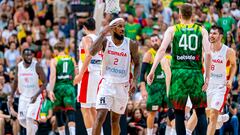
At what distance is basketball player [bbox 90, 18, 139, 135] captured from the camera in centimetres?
1586

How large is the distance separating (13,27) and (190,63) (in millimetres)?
15367

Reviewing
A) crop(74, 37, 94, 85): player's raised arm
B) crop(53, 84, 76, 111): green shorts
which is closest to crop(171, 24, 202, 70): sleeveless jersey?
crop(74, 37, 94, 85): player's raised arm

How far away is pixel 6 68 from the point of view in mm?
26703

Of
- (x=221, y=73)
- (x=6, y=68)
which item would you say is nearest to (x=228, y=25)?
(x=6, y=68)

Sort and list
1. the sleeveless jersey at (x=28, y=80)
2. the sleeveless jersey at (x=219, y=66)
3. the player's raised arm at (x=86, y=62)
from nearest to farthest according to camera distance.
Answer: the player's raised arm at (x=86, y=62), the sleeveless jersey at (x=219, y=66), the sleeveless jersey at (x=28, y=80)

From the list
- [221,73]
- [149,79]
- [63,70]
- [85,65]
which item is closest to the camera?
[149,79]

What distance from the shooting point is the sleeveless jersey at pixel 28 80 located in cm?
2047

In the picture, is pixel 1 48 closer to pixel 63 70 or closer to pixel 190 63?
pixel 63 70

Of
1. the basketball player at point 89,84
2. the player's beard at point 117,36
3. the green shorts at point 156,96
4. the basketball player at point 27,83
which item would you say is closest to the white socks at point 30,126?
the basketball player at point 27,83

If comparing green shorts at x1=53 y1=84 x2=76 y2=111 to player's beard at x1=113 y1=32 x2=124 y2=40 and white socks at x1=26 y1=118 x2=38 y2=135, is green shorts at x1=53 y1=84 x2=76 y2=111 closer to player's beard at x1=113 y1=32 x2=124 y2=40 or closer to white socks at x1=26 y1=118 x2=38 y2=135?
white socks at x1=26 y1=118 x2=38 y2=135

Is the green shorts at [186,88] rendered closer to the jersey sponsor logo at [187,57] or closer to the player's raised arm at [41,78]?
the jersey sponsor logo at [187,57]

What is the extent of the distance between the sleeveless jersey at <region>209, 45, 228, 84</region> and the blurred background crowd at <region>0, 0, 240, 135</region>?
19.0ft

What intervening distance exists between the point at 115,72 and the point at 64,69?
5.60m

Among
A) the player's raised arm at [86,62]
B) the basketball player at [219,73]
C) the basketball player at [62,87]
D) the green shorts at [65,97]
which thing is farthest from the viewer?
the green shorts at [65,97]
